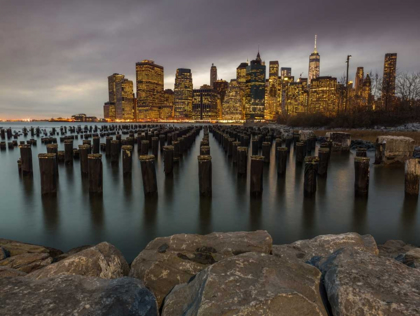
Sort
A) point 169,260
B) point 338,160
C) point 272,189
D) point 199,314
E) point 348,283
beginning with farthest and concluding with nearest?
point 338,160 < point 272,189 < point 169,260 < point 348,283 < point 199,314

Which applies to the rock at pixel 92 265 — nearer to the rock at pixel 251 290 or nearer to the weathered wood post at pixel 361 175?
the rock at pixel 251 290

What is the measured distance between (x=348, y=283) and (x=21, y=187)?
37.5ft

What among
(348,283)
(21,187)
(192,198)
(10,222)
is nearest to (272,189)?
(192,198)

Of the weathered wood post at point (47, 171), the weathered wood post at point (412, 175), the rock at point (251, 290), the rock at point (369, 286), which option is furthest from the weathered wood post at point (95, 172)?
the weathered wood post at point (412, 175)

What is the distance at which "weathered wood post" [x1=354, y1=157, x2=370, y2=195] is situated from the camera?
794cm

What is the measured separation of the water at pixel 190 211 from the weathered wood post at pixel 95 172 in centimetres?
38

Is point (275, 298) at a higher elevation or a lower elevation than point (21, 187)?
higher

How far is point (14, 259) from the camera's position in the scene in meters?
3.71

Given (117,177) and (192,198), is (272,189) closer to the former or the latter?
(192,198)

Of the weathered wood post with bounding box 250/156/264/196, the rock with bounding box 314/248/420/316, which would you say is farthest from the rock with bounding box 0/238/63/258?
the weathered wood post with bounding box 250/156/264/196

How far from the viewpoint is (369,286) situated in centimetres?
211

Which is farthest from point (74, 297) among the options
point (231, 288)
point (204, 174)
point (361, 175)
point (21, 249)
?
point (361, 175)

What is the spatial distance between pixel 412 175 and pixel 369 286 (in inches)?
304

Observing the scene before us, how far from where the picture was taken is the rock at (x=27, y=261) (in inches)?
142
